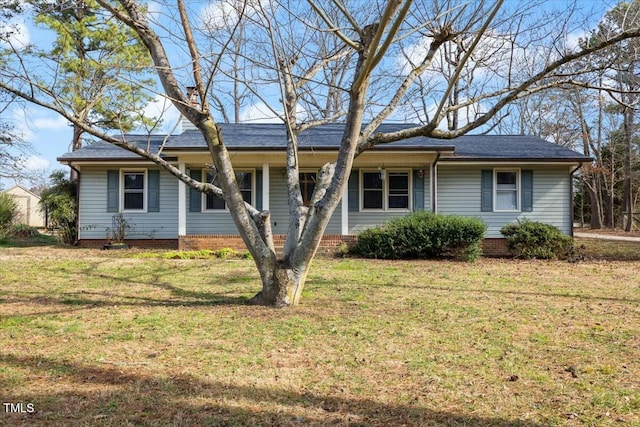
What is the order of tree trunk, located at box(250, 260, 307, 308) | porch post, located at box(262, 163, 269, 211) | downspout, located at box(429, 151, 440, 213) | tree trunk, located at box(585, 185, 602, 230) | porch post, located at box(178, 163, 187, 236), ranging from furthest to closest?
tree trunk, located at box(585, 185, 602, 230) < downspout, located at box(429, 151, 440, 213) < porch post, located at box(262, 163, 269, 211) < porch post, located at box(178, 163, 187, 236) < tree trunk, located at box(250, 260, 307, 308)

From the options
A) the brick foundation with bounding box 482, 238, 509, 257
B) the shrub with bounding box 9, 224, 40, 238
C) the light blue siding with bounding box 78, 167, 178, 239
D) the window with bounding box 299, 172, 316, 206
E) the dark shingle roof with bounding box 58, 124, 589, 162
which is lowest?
the brick foundation with bounding box 482, 238, 509, 257

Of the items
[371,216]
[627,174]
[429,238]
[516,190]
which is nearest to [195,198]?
[371,216]

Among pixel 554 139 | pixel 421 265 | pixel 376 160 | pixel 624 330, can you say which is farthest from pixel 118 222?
pixel 554 139

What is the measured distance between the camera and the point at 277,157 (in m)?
12.7

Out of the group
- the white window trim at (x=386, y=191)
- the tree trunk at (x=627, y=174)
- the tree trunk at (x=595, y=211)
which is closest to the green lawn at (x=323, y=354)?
the white window trim at (x=386, y=191)

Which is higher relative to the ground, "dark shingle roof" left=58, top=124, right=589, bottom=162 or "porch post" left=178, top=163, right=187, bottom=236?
"dark shingle roof" left=58, top=124, right=589, bottom=162

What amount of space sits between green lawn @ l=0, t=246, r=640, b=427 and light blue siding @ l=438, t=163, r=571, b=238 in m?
6.77

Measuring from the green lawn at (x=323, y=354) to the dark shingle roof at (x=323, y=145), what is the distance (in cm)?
596

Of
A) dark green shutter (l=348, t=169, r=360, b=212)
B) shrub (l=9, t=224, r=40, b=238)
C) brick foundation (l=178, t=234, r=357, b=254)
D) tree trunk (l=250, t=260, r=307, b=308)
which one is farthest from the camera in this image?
shrub (l=9, t=224, r=40, b=238)

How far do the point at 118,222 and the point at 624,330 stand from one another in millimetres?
13166

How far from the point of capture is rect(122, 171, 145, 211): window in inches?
551

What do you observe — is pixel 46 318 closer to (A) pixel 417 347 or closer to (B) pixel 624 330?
(A) pixel 417 347

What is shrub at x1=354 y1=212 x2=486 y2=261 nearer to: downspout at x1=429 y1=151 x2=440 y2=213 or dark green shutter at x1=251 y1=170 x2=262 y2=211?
downspout at x1=429 y1=151 x2=440 y2=213

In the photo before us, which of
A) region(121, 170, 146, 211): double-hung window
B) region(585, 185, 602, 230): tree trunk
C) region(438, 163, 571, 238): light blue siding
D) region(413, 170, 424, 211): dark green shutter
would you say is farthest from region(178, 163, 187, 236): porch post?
region(585, 185, 602, 230): tree trunk
